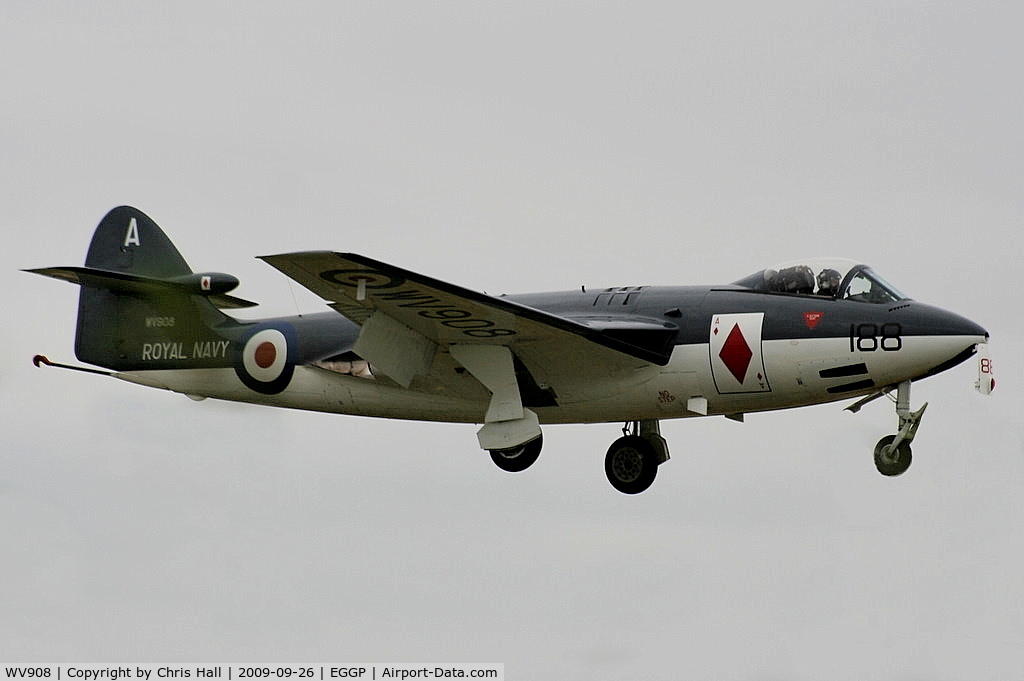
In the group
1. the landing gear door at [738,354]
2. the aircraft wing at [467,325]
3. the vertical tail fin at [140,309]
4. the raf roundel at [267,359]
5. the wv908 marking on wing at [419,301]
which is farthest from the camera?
the vertical tail fin at [140,309]

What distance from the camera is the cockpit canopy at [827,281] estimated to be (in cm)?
2042

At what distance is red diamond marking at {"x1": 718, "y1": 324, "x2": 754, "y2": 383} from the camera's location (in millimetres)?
20406

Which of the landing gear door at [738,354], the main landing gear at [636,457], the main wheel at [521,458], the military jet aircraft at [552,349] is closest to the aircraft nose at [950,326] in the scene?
the military jet aircraft at [552,349]

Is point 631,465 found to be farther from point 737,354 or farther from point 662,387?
point 737,354

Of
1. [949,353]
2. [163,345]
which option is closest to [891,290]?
[949,353]

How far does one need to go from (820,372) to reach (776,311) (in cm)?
106

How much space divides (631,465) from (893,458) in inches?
174

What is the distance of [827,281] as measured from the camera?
20703 millimetres

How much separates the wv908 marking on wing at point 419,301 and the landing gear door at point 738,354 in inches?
111

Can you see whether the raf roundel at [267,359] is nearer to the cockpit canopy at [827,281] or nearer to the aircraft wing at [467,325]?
the aircraft wing at [467,325]

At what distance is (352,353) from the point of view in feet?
74.8

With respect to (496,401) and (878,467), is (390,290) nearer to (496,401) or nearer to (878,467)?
(496,401)

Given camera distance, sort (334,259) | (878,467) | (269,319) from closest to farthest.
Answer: (334,259) < (878,467) < (269,319)

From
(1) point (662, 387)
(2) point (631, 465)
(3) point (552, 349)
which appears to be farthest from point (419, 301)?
(2) point (631, 465)
